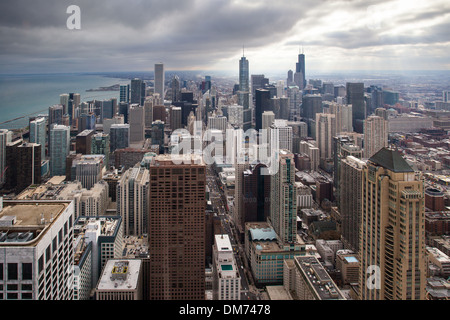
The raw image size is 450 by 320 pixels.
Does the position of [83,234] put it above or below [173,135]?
below

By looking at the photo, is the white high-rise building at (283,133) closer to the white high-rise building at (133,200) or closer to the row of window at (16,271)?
the white high-rise building at (133,200)

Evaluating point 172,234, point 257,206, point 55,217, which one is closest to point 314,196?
point 257,206

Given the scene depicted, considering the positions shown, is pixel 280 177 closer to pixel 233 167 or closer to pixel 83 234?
pixel 233 167

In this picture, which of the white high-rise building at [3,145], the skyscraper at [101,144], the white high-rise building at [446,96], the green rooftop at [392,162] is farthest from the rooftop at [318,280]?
the skyscraper at [101,144]

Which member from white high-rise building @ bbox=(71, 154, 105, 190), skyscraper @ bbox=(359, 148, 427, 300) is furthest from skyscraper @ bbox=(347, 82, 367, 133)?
white high-rise building @ bbox=(71, 154, 105, 190)
